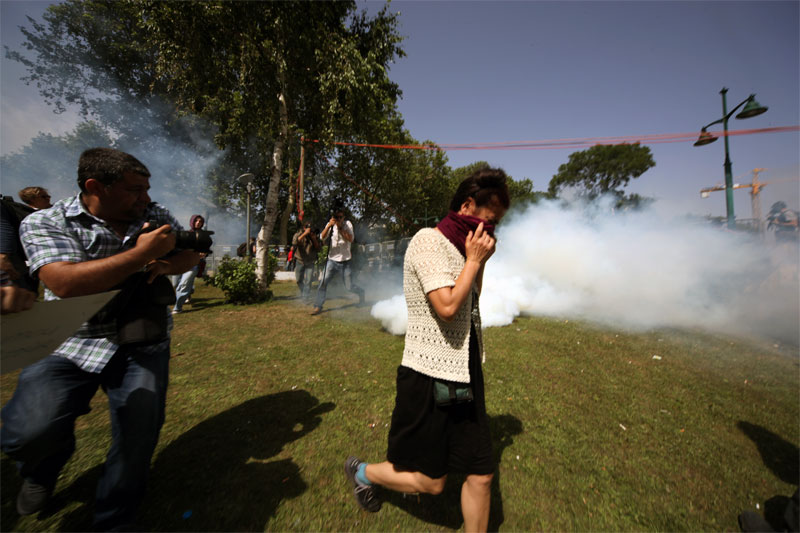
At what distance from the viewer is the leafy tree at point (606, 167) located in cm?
2784

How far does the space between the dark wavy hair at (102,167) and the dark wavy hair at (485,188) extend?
1789 mm

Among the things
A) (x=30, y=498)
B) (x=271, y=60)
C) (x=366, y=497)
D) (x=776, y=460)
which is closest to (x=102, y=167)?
(x=30, y=498)

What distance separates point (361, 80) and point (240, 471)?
27.6ft

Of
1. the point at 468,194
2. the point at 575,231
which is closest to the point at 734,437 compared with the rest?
the point at 468,194

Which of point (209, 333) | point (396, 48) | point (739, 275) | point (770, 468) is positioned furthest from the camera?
point (396, 48)

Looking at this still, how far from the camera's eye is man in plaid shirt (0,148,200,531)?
4.34 feet

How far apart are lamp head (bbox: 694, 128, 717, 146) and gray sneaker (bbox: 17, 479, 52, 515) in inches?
613

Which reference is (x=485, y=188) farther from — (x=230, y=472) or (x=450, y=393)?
(x=230, y=472)

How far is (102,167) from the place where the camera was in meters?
1.48

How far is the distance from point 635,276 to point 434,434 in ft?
31.5

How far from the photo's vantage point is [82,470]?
1999mm

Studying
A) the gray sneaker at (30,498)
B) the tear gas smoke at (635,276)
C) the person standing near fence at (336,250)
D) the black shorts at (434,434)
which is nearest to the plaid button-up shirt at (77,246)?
the gray sneaker at (30,498)

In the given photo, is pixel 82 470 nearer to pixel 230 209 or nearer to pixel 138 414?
pixel 138 414

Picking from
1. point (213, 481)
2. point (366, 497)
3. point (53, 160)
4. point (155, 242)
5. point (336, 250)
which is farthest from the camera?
point (53, 160)
